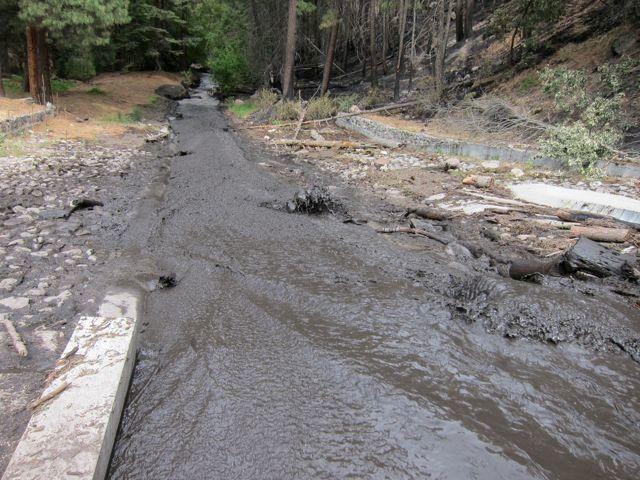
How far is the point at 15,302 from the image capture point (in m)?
4.41

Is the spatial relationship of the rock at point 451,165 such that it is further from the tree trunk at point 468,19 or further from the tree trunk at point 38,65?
the tree trunk at point 468,19

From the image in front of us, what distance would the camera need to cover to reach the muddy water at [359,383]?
3006mm

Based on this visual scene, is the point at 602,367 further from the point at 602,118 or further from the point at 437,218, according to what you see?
the point at 602,118

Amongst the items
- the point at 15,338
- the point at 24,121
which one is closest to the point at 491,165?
the point at 15,338

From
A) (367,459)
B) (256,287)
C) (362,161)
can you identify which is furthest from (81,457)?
(362,161)

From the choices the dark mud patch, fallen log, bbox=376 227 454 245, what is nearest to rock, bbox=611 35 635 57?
fallen log, bbox=376 227 454 245

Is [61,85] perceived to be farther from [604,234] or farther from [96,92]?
[604,234]

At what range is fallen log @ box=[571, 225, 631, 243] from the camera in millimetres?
6082

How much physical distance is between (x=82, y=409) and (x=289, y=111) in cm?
1550

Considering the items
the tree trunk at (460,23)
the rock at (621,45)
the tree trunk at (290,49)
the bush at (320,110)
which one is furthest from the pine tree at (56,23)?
the rock at (621,45)

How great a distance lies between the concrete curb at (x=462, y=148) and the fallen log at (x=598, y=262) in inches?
157

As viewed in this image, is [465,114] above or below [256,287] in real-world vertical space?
above

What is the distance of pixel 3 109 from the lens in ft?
41.2

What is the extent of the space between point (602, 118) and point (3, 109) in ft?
51.1
